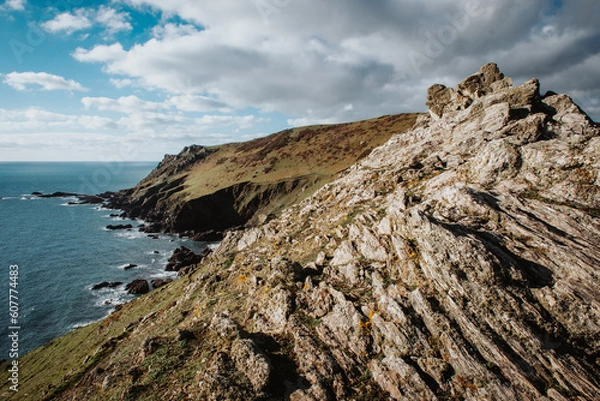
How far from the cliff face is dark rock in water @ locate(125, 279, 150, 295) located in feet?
101

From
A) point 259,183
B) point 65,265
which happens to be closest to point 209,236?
point 259,183

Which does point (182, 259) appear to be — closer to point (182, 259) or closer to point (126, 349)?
point (182, 259)

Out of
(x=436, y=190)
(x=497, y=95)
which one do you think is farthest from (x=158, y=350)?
(x=497, y=95)

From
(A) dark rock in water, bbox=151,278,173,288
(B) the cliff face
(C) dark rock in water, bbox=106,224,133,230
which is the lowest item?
(A) dark rock in water, bbox=151,278,173,288

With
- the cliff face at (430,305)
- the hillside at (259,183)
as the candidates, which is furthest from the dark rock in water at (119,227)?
the cliff face at (430,305)

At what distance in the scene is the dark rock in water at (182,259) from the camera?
2569 inches

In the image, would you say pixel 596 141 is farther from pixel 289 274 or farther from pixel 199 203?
pixel 199 203

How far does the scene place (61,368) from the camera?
2544 centimetres

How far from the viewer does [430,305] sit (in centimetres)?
1285

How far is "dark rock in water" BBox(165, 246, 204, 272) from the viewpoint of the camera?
65244mm

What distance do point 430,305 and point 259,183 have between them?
93455 millimetres

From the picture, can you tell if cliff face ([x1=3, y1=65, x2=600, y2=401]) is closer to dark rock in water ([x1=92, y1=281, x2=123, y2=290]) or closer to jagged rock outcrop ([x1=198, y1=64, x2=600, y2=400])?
jagged rock outcrop ([x1=198, y1=64, x2=600, y2=400])

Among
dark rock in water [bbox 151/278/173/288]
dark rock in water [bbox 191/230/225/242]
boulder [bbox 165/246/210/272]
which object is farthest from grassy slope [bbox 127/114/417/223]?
dark rock in water [bbox 151/278/173/288]

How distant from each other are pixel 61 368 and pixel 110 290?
33.6 metres
